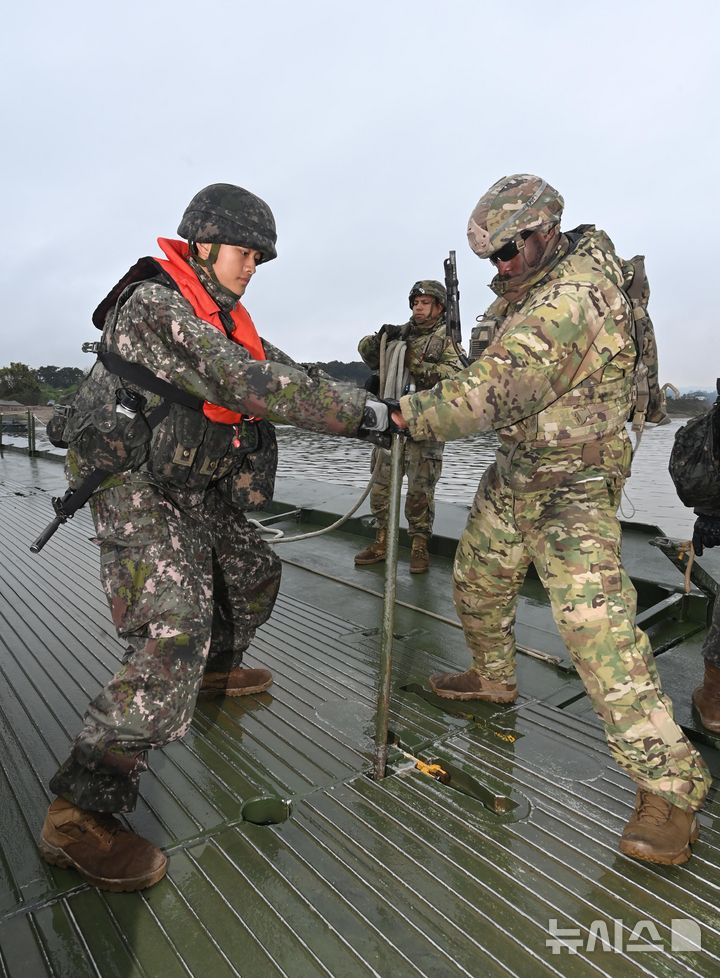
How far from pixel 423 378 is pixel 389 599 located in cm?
343

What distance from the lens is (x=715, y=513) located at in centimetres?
338

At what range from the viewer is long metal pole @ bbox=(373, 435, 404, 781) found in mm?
2420

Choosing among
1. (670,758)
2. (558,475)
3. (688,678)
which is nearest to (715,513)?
(688,678)

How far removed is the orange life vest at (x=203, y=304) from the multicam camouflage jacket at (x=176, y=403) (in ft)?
0.17

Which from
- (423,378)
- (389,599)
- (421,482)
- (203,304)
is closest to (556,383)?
(389,599)

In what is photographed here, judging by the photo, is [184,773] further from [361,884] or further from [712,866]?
[712,866]

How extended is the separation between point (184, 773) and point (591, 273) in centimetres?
247

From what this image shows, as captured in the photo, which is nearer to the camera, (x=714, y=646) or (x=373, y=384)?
(x=714, y=646)

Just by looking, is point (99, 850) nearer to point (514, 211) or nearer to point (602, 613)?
point (602, 613)

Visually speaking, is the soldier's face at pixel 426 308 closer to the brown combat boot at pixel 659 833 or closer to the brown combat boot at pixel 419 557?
the brown combat boot at pixel 419 557

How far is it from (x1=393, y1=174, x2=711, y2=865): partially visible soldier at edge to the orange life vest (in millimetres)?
699

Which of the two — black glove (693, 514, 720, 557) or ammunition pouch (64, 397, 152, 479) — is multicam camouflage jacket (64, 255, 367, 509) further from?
black glove (693, 514, 720, 557)

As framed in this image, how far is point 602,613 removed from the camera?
229 cm

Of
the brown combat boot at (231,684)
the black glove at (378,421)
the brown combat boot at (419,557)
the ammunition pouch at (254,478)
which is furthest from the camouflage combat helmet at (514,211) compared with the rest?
the brown combat boot at (419,557)
